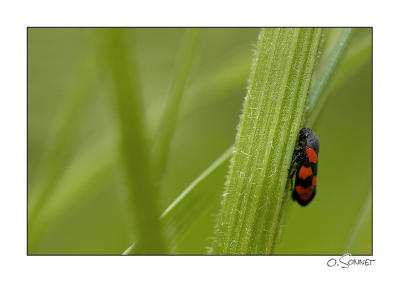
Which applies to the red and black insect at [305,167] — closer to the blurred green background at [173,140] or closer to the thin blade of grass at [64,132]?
the blurred green background at [173,140]

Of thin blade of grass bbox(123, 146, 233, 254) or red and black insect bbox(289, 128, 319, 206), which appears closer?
thin blade of grass bbox(123, 146, 233, 254)

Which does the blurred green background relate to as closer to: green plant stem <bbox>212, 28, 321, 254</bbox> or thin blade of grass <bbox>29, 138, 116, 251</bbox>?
thin blade of grass <bbox>29, 138, 116, 251</bbox>

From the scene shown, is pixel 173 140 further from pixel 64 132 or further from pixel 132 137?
pixel 132 137

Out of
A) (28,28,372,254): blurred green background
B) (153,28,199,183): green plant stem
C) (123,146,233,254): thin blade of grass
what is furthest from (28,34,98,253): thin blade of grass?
(123,146,233,254): thin blade of grass

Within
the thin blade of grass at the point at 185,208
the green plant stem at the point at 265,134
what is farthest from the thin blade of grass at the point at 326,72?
the thin blade of grass at the point at 185,208
